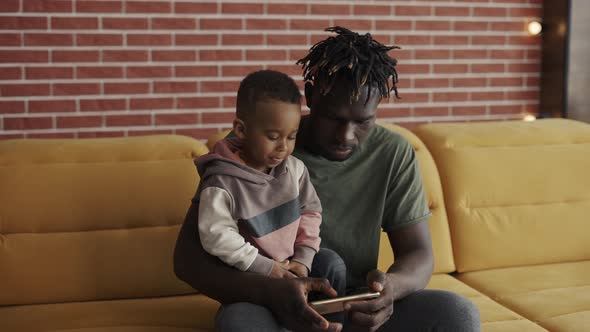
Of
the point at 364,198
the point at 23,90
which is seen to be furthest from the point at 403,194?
the point at 23,90

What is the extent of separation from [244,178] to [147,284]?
68 cm

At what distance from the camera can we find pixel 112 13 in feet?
9.68

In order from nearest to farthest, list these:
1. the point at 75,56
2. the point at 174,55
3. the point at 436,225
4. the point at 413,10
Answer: the point at 436,225, the point at 75,56, the point at 174,55, the point at 413,10

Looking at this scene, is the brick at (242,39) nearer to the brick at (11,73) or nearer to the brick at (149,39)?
the brick at (149,39)

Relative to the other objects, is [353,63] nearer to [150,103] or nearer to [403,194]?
[403,194]

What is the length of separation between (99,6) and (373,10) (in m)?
1.16

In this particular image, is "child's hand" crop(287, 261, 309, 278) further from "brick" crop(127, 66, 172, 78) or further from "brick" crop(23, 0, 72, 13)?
"brick" crop(23, 0, 72, 13)

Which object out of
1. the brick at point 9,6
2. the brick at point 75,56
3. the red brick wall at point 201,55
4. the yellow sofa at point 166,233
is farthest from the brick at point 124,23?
the yellow sofa at point 166,233

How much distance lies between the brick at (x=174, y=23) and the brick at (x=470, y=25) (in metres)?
1.20

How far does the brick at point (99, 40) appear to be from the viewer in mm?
2938

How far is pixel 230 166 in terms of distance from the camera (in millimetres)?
1639

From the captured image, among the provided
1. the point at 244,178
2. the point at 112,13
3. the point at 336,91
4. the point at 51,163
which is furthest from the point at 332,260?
the point at 112,13

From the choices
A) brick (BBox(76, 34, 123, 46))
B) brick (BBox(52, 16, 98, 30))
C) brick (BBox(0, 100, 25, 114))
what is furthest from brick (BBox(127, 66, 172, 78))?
brick (BBox(0, 100, 25, 114))

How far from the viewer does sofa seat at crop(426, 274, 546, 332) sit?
1964 mm
